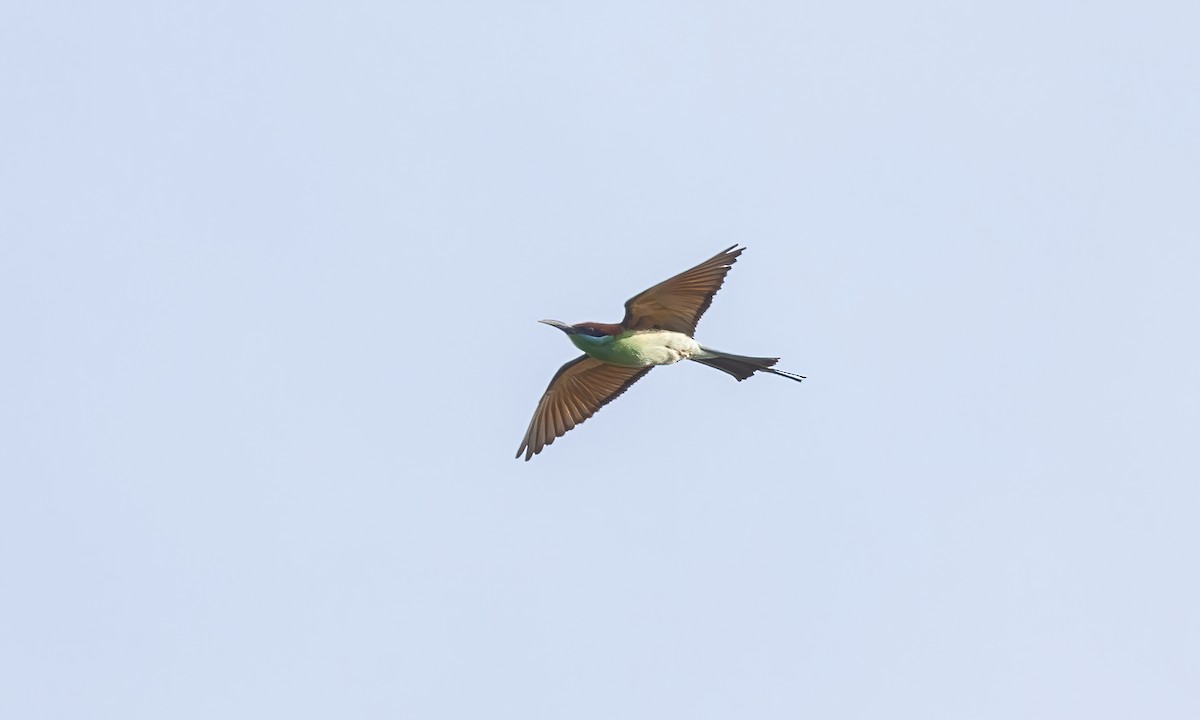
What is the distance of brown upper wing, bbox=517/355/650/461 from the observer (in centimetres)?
1891

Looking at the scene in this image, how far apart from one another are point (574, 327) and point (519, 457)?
158 cm

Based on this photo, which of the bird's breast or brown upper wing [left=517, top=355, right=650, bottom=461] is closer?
the bird's breast

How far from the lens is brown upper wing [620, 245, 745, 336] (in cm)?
1772

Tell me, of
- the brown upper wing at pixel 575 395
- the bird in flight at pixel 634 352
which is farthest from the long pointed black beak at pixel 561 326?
the brown upper wing at pixel 575 395

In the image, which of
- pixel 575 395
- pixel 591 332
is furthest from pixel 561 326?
pixel 575 395

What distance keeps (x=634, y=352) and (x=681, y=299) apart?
742mm

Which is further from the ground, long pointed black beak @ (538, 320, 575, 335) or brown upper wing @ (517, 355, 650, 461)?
long pointed black beak @ (538, 320, 575, 335)

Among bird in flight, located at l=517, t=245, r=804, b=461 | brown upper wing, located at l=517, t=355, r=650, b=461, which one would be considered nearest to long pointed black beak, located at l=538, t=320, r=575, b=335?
bird in flight, located at l=517, t=245, r=804, b=461

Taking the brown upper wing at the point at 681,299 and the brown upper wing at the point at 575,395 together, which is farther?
the brown upper wing at the point at 575,395

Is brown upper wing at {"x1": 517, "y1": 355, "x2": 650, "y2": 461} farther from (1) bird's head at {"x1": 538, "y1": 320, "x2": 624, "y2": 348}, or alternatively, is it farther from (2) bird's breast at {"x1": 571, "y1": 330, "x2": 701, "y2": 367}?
(1) bird's head at {"x1": 538, "y1": 320, "x2": 624, "y2": 348}

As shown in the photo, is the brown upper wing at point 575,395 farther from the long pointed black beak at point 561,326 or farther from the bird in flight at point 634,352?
the long pointed black beak at point 561,326

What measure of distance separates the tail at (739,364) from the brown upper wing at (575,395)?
0.77 m

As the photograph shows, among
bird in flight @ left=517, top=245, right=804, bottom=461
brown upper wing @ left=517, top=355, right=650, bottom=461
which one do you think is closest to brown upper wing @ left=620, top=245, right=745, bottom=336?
bird in flight @ left=517, top=245, right=804, bottom=461

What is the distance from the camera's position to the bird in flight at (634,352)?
1789 centimetres
